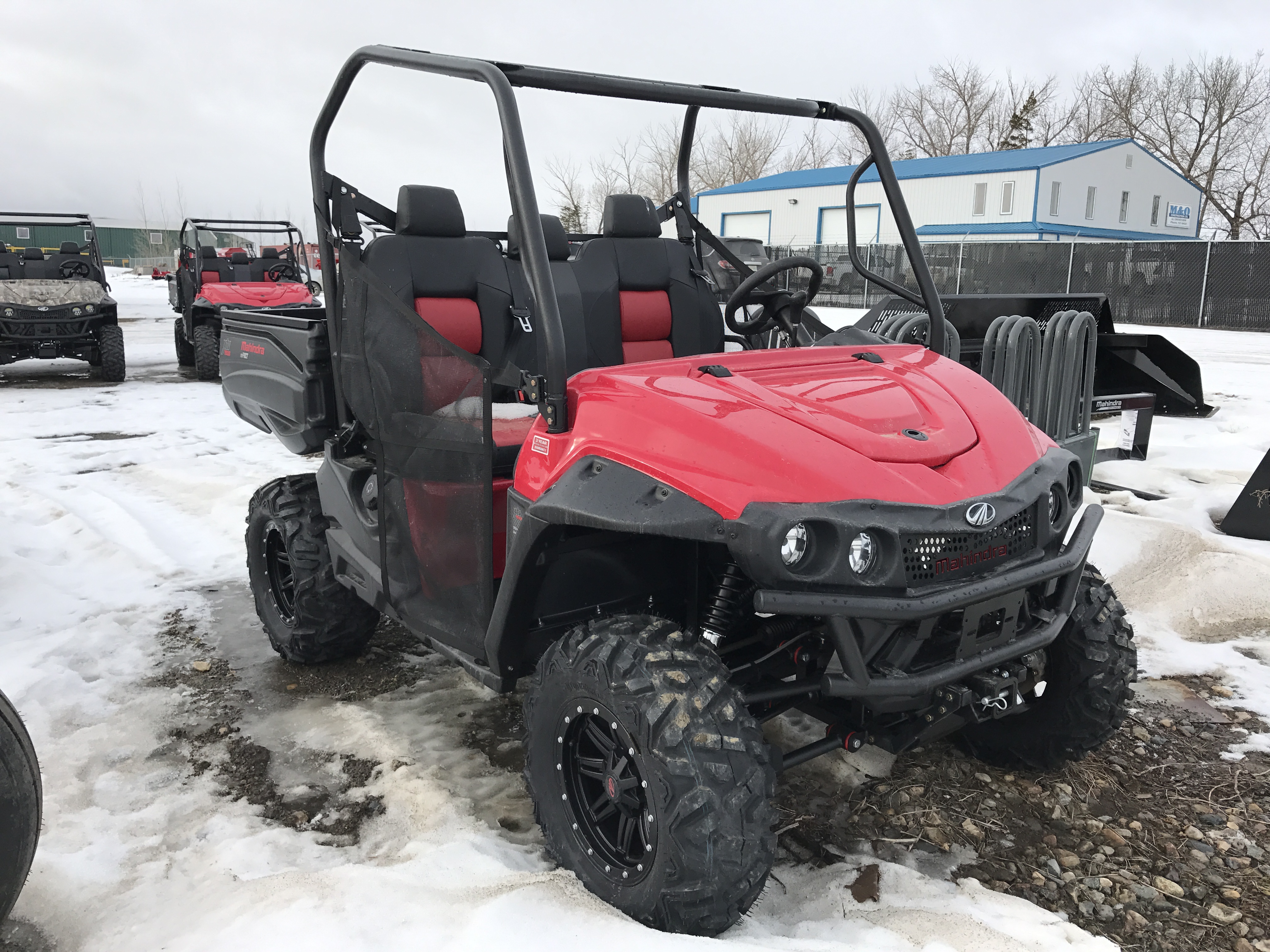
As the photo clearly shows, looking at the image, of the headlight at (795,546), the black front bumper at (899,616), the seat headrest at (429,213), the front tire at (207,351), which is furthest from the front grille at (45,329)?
the headlight at (795,546)

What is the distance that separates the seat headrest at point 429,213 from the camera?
3.15 m

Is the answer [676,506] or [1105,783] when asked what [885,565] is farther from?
[1105,783]

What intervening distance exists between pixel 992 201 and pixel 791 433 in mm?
32309

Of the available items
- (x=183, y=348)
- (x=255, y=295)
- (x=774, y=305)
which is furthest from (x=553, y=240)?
(x=183, y=348)

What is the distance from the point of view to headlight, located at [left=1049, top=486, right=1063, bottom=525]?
2215 millimetres

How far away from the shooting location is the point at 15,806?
6.06 ft

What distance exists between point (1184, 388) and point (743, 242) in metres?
8.25

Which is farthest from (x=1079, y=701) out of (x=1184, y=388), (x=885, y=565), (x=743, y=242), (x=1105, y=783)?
(x=743, y=242)

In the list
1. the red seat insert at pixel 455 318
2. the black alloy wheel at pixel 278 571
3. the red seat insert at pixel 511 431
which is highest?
the red seat insert at pixel 455 318

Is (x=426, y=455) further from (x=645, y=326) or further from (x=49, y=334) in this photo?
(x=49, y=334)

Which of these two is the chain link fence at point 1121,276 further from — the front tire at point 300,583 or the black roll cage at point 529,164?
the front tire at point 300,583

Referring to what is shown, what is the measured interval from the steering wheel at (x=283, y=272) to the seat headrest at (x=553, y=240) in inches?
411

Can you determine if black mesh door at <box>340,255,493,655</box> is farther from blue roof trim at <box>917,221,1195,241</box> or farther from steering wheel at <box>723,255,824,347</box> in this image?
blue roof trim at <box>917,221,1195,241</box>

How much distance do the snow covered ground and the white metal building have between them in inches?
963
